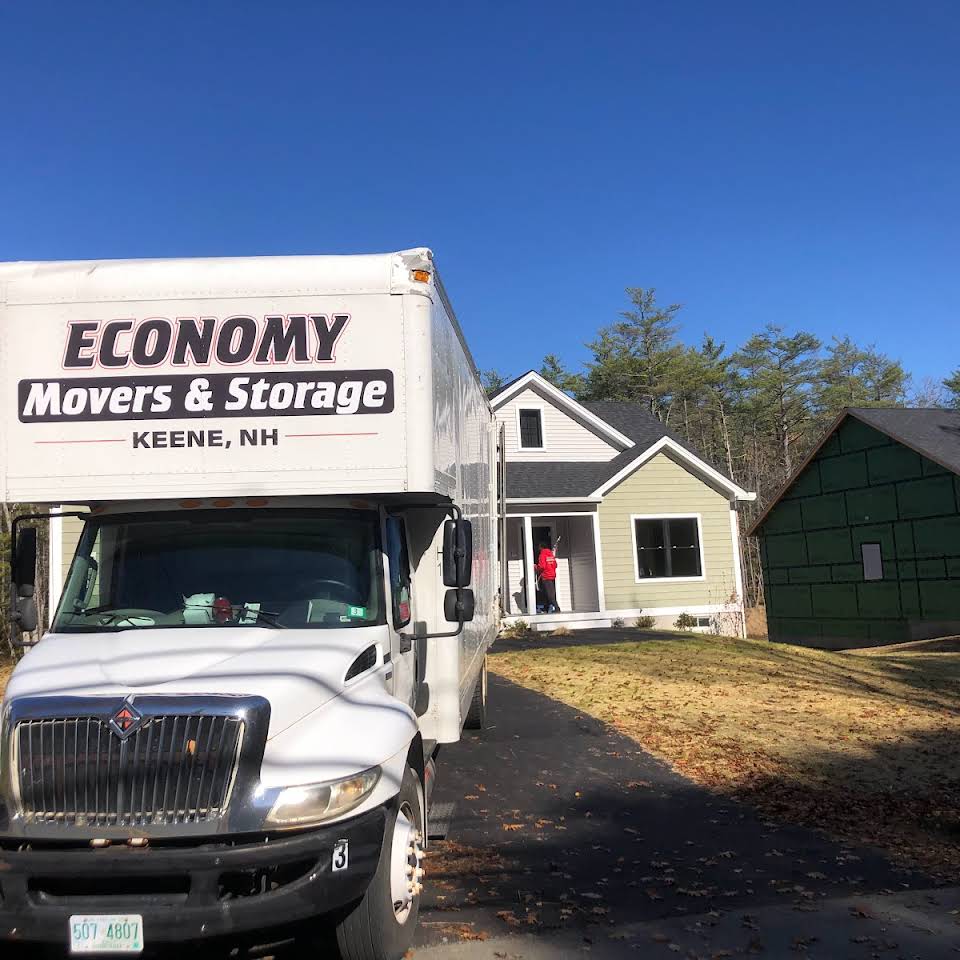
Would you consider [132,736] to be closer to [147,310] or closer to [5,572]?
[147,310]

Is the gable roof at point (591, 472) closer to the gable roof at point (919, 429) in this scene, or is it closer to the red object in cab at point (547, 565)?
the red object in cab at point (547, 565)

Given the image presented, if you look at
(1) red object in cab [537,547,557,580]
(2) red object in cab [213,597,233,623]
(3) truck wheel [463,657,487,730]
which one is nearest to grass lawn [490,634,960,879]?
(3) truck wheel [463,657,487,730]

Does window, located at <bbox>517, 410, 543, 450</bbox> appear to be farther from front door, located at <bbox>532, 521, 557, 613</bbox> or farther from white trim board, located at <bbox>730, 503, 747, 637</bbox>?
white trim board, located at <bbox>730, 503, 747, 637</bbox>

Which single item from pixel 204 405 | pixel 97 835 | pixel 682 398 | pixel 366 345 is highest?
pixel 682 398

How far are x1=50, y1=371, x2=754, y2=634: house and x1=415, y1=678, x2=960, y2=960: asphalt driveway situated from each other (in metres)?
15.3

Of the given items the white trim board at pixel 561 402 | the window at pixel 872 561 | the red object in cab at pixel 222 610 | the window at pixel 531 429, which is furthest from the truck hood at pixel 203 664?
the window at pixel 872 561

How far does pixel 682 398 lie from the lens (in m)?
57.5

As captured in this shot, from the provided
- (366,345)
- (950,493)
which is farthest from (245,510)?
(950,493)

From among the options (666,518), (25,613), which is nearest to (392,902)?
(25,613)

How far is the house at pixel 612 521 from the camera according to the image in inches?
926

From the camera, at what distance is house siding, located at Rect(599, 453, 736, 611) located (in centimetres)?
2391

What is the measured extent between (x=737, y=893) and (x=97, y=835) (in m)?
3.44

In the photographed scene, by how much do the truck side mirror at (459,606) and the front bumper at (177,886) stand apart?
1880 millimetres

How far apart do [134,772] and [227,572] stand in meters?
1.39
